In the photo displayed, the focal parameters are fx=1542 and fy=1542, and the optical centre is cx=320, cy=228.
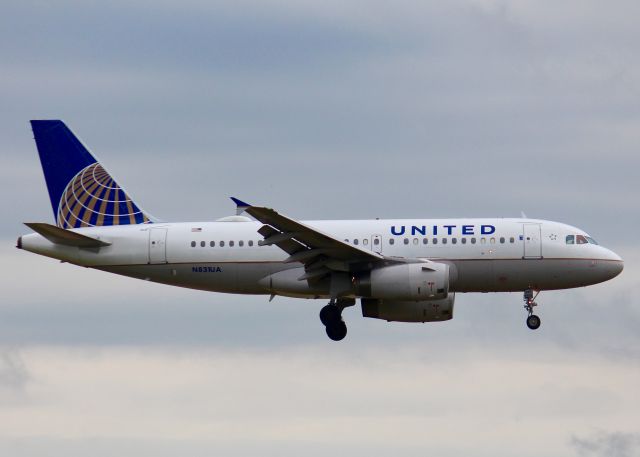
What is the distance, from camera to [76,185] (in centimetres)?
7006

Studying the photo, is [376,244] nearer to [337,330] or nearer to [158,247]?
[337,330]

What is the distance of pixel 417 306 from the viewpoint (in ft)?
219

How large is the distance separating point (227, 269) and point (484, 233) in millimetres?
10917

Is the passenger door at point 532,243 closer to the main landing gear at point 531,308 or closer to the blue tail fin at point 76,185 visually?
the main landing gear at point 531,308

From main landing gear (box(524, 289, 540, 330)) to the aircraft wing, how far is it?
262 inches

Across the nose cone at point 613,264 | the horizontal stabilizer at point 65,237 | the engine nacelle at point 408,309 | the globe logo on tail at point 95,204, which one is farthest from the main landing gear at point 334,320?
the nose cone at point 613,264

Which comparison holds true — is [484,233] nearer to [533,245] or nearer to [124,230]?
[533,245]

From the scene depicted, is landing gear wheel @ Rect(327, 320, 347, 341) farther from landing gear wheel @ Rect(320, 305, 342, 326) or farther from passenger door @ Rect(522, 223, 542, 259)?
passenger door @ Rect(522, 223, 542, 259)

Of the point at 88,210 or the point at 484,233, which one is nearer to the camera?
the point at 484,233

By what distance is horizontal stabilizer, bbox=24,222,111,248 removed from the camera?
64188mm

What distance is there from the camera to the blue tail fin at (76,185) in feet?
225

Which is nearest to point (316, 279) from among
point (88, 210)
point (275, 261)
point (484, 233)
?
point (275, 261)

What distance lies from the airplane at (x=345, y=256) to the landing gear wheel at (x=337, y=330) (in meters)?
0.04

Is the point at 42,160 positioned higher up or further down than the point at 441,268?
higher up
